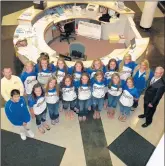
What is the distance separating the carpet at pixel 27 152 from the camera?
4.39 meters

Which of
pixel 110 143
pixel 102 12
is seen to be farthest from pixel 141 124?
pixel 102 12

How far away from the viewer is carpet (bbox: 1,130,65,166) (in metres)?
4.39

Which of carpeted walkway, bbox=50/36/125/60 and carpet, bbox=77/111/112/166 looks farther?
carpeted walkway, bbox=50/36/125/60

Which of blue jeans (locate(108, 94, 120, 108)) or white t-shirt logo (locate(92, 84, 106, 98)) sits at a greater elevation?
white t-shirt logo (locate(92, 84, 106, 98))

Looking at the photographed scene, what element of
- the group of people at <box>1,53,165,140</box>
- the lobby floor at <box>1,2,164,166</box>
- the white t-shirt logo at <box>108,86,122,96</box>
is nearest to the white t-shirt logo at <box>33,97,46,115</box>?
the group of people at <box>1,53,165,140</box>

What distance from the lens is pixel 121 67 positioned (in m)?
5.04

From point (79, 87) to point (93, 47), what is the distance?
3.07m

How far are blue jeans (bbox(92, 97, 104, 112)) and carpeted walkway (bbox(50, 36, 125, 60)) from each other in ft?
7.60

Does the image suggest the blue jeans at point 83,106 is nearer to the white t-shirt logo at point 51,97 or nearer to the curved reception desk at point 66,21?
the white t-shirt logo at point 51,97

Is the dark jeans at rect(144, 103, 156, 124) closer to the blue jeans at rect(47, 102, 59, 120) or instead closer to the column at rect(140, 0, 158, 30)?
the blue jeans at rect(47, 102, 59, 120)

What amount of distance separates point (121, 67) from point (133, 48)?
3.54ft

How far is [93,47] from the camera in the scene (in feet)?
24.3

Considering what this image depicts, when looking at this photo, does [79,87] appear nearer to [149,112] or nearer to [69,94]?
[69,94]

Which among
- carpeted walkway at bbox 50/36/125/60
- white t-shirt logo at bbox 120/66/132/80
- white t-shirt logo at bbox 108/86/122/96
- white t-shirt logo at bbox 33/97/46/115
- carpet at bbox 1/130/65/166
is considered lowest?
carpet at bbox 1/130/65/166
